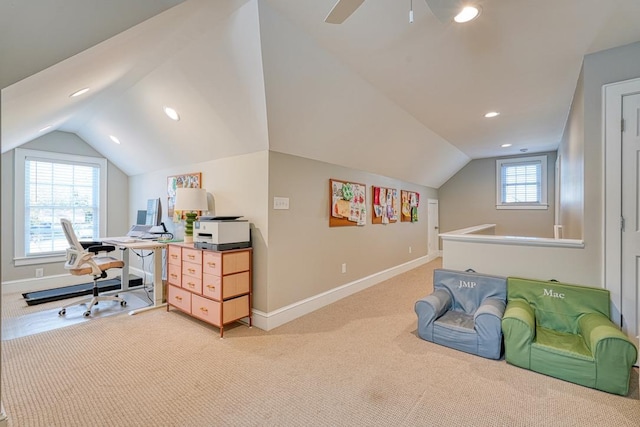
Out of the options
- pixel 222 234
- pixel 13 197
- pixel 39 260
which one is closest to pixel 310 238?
pixel 222 234

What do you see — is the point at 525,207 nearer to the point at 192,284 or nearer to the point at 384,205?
the point at 384,205

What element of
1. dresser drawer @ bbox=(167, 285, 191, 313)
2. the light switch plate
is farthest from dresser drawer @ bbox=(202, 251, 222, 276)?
the light switch plate

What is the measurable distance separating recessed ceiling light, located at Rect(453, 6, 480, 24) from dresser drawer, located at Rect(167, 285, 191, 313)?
11.6 ft

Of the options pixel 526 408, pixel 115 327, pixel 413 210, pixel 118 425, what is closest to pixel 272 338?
pixel 118 425

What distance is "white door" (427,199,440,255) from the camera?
721 cm

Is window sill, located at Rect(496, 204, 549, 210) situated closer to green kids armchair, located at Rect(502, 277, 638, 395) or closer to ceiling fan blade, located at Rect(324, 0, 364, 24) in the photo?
green kids armchair, located at Rect(502, 277, 638, 395)

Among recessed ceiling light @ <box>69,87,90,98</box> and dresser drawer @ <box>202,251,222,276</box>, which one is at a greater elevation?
recessed ceiling light @ <box>69,87,90,98</box>

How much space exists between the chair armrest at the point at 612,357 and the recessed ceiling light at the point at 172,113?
4.43 metres

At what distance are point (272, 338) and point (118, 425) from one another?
1363 mm

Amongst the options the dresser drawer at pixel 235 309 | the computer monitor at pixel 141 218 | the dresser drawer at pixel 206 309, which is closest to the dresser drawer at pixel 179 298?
the dresser drawer at pixel 206 309

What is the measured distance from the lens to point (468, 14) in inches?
79.3

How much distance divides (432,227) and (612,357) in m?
5.49

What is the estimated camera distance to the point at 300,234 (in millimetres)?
3596

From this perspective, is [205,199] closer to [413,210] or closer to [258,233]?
[258,233]
